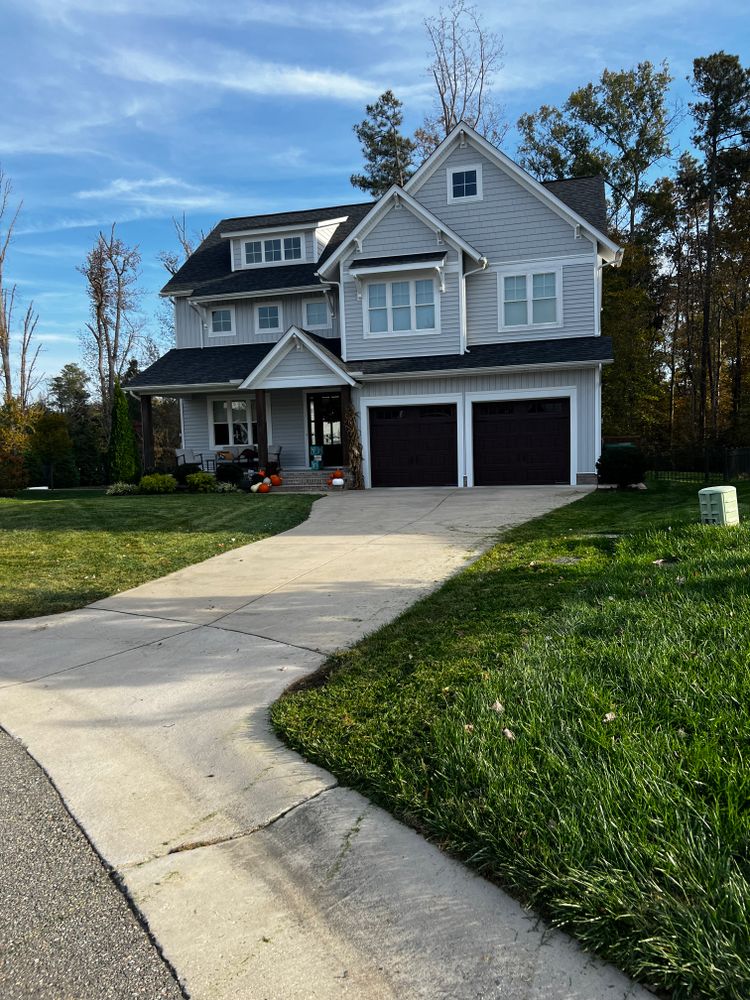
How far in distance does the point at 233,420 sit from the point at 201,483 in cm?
459

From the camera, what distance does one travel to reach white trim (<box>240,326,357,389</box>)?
1927cm

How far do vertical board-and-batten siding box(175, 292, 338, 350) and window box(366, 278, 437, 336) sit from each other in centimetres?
293

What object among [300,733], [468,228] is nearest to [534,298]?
[468,228]

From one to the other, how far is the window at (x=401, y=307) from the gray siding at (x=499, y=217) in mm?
2109

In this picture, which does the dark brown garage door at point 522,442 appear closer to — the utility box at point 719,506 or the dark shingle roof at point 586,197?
the dark shingle roof at point 586,197

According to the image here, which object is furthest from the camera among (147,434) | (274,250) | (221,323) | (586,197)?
(274,250)

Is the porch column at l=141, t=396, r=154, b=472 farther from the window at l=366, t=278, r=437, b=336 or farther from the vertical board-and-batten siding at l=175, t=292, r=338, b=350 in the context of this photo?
the window at l=366, t=278, r=437, b=336

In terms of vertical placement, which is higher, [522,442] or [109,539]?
[522,442]

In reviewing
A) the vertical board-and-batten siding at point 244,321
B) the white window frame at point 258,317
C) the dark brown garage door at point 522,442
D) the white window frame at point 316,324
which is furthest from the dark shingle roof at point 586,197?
the white window frame at point 258,317

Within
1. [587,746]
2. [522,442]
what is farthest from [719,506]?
[522,442]

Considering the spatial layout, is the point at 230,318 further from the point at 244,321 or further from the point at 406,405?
the point at 406,405

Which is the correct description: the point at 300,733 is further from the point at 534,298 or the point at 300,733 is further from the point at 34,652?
the point at 534,298

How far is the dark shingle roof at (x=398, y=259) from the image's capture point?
1911cm

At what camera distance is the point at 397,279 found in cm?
1988
